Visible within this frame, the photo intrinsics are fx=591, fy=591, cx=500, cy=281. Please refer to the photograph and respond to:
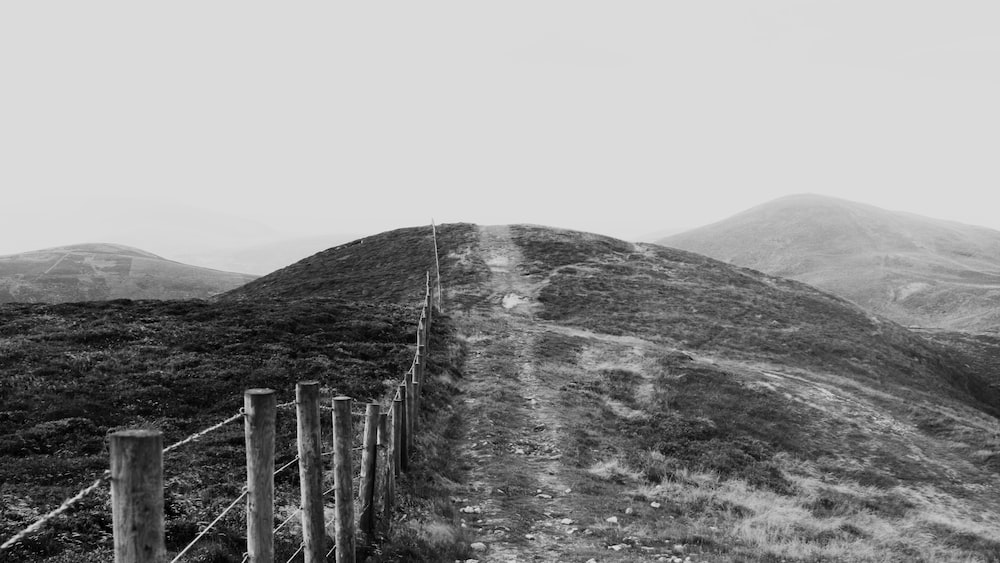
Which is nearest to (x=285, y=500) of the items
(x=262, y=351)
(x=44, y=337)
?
(x=262, y=351)

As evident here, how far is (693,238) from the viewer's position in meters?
130

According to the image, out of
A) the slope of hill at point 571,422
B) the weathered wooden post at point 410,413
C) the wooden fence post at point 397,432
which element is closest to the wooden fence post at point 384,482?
the slope of hill at point 571,422

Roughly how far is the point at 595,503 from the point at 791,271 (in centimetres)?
9181

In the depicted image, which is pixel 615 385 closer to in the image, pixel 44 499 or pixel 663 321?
pixel 663 321

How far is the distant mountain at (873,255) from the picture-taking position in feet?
231

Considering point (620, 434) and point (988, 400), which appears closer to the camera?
point (620, 434)

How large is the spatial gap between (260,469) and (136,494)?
1855 mm

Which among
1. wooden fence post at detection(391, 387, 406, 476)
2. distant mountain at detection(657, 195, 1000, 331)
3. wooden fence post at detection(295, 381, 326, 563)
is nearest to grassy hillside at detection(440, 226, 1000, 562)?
wooden fence post at detection(391, 387, 406, 476)

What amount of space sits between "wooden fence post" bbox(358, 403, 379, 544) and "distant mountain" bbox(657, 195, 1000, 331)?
234 ft

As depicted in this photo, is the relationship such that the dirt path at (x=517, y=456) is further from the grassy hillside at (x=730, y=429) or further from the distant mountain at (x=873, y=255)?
the distant mountain at (x=873, y=255)

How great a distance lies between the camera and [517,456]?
15.8 m

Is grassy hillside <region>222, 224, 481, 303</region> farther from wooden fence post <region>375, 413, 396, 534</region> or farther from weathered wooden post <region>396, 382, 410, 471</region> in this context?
wooden fence post <region>375, 413, 396, 534</region>

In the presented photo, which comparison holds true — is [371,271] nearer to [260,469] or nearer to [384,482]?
[384,482]

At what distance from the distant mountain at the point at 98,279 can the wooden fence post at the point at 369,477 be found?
64.5 meters
